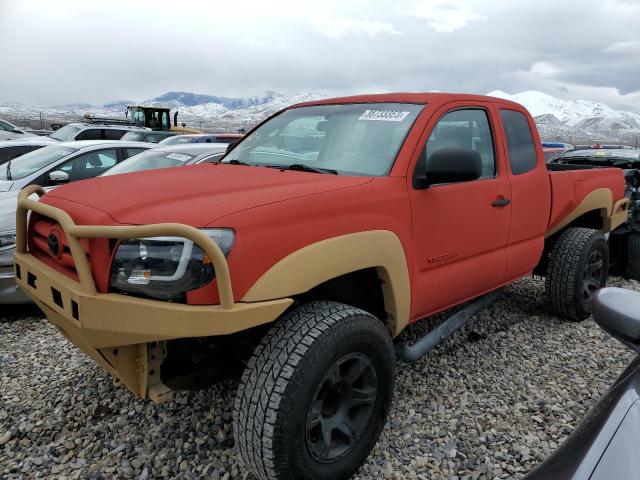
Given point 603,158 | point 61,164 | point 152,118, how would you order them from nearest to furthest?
point 61,164 → point 603,158 → point 152,118

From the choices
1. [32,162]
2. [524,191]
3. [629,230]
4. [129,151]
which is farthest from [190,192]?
[629,230]

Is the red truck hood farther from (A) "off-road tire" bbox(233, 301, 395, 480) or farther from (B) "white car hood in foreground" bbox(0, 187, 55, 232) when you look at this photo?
(B) "white car hood in foreground" bbox(0, 187, 55, 232)

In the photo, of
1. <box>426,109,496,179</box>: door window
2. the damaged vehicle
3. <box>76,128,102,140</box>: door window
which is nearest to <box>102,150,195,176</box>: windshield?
<box>426,109,496,179</box>: door window

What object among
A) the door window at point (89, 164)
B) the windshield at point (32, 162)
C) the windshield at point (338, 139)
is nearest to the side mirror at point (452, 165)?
the windshield at point (338, 139)

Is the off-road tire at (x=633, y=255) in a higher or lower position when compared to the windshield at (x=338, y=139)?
lower

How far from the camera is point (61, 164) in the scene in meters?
6.05

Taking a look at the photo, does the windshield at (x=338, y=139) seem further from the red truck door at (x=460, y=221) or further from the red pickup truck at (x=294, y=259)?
the red truck door at (x=460, y=221)

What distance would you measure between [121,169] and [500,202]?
4.16 meters

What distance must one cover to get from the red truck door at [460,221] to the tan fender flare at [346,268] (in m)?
→ 0.17

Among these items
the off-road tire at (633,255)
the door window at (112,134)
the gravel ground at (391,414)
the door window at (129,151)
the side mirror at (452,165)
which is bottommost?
the gravel ground at (391,414)

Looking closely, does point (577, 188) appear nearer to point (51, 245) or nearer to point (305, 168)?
point (305, 168)

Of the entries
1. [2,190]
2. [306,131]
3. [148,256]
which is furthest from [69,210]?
[2,190]

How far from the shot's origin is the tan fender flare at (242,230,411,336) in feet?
6.75

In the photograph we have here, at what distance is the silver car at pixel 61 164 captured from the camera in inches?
223
